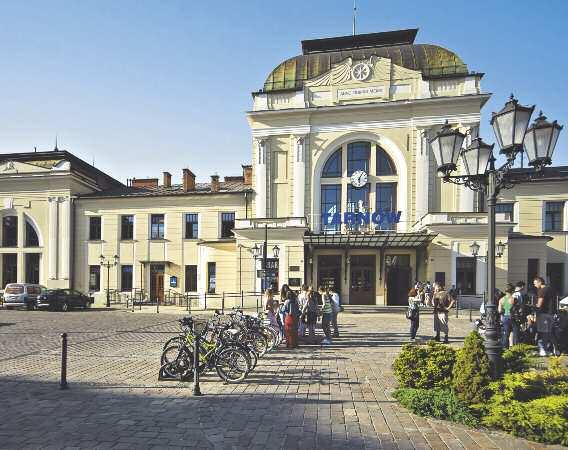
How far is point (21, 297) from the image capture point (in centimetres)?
2500

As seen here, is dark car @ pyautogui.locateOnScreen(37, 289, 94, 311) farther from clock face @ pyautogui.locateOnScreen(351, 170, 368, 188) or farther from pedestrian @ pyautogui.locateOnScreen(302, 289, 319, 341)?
clock face @ pyautogui.locateOnScreen(351, 170, 368, 188)

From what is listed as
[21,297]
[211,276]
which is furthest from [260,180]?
[21,297]

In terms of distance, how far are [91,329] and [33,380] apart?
8509 millimetres

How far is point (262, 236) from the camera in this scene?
26.0 meters

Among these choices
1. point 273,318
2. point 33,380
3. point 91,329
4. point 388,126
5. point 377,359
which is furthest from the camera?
point 388,126

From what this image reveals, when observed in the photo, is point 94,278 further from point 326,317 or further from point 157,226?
point 326,317

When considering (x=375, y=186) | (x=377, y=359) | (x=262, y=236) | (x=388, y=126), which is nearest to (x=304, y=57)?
(x=388, y=126)

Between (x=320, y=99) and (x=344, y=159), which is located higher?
(x=320, y=99)

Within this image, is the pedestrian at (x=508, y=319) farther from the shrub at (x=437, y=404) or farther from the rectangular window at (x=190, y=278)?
the rectangular window at (x=190, y=278)

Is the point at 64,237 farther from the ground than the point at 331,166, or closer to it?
closer to it

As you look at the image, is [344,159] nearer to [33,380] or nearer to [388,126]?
[388,126]

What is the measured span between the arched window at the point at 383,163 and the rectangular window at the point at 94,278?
76.3 ft

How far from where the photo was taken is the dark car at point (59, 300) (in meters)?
24.8

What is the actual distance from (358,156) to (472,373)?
24.5m
